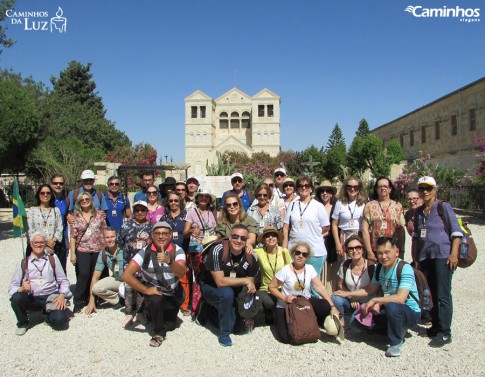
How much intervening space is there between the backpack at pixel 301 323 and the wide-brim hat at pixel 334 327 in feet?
0.43

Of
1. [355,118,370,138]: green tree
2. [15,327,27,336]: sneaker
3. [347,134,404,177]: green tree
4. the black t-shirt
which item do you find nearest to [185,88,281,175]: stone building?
[355,118,370,138]: green tree

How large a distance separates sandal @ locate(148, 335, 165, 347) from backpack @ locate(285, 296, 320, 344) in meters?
1.43

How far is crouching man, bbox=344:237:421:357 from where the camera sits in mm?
4188

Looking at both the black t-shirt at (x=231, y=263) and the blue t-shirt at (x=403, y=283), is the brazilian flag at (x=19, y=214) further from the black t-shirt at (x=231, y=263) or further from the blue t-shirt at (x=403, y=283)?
the blue t-shirt at (x=403, y=283)

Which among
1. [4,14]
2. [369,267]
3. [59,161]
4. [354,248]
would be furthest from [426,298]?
[59,161]

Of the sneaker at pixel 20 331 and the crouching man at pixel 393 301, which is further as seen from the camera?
the sneaker at pixel 20 331

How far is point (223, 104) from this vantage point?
83875 mm

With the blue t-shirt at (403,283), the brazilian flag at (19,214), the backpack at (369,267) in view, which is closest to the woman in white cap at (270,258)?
the backpack at (369,267)

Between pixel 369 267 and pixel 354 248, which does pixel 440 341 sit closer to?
pixel 369 267

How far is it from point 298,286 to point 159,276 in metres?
1.62

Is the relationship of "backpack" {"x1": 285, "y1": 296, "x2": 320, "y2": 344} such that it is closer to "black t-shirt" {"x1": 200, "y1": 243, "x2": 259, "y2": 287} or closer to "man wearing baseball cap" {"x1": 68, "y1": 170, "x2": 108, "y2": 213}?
"black t-shirt" {"x1": 200, "y1": 243, "x2": 259, "y2": 287}

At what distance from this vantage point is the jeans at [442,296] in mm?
4383

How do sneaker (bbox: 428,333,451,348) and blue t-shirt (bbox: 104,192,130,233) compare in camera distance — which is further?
blue t-shirt (bbox: 104,192,130,233)

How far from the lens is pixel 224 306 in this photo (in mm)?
4617
